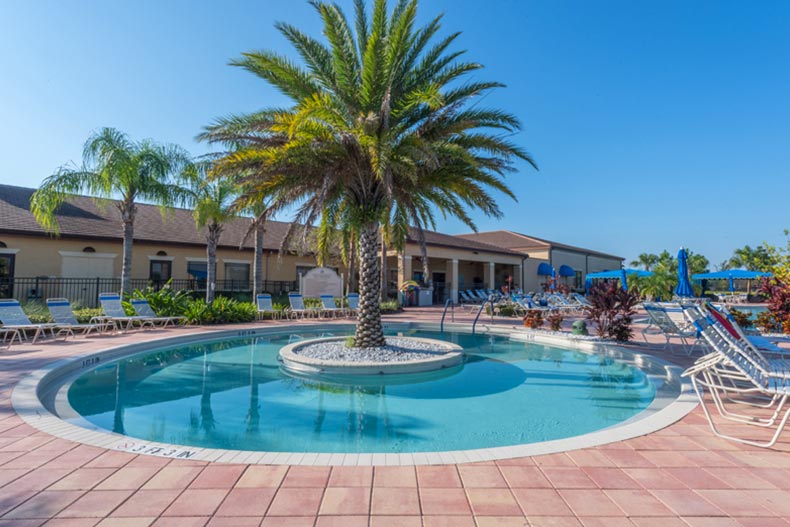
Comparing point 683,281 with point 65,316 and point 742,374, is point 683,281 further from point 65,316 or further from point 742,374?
point 65,316

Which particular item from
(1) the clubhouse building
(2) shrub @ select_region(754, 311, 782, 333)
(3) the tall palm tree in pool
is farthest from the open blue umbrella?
(1) the clubhouse building

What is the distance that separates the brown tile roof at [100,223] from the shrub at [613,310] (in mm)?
16620

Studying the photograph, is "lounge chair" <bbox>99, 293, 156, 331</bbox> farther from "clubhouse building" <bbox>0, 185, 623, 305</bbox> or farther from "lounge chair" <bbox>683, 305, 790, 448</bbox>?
"lounge chair" <bbox>683, 305, 790, 448</bbox>

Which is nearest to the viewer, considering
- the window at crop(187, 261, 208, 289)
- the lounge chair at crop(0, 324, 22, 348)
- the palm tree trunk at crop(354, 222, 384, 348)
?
the palm tree trunk at crop(354, 222, 384, 348)

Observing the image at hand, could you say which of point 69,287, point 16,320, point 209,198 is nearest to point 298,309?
point 209,198

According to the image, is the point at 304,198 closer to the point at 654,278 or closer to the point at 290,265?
the point at 290,265

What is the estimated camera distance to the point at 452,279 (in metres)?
29.9

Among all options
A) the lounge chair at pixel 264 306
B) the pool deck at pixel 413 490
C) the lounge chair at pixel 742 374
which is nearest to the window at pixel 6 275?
the lounge chair at pixel 264 306

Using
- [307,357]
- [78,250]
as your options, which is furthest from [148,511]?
[78,250]

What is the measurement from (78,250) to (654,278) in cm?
3464

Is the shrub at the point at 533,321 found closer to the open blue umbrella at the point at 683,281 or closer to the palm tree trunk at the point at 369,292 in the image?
the open blue umbrella at the point at 683,281

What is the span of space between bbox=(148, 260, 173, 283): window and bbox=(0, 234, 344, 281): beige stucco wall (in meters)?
0.17

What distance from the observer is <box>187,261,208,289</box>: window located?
22781mm

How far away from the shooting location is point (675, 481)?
337 centimetres
